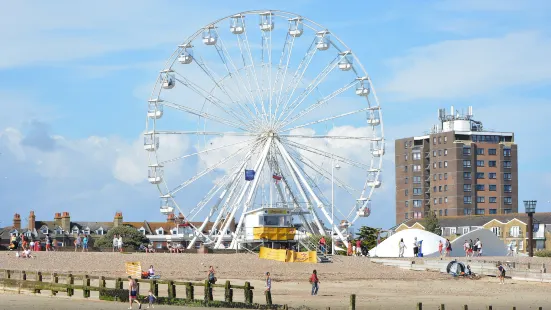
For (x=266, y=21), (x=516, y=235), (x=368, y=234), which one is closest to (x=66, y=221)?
(x=368, y=234)

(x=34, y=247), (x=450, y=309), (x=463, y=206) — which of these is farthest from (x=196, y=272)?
(x=463, y=206)

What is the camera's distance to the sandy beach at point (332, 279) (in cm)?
4800

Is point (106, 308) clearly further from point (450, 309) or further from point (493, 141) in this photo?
point (493, 141)

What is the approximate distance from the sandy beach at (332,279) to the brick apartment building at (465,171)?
9663 centimetres

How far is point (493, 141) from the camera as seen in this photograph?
166375mm

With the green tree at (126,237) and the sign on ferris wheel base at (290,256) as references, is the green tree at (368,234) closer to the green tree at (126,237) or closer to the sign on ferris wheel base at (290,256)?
the green tree at (126,237)

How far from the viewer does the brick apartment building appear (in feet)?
530

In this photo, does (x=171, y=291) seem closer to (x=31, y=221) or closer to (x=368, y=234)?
(x=368, y=234)

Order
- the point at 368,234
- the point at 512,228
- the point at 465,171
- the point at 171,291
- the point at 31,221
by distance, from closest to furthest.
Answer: the point at 171,291
the point at 368,234
the point at 512,228
the point at 31,221
the point at 465,171

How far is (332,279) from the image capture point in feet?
194

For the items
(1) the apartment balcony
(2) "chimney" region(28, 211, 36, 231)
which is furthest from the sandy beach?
(2) "chimney" region(28, 211, 36, 231)

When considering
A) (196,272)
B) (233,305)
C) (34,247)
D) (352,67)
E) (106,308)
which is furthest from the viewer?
(352,67)

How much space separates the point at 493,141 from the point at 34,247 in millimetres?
112337

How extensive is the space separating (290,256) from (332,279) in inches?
240
